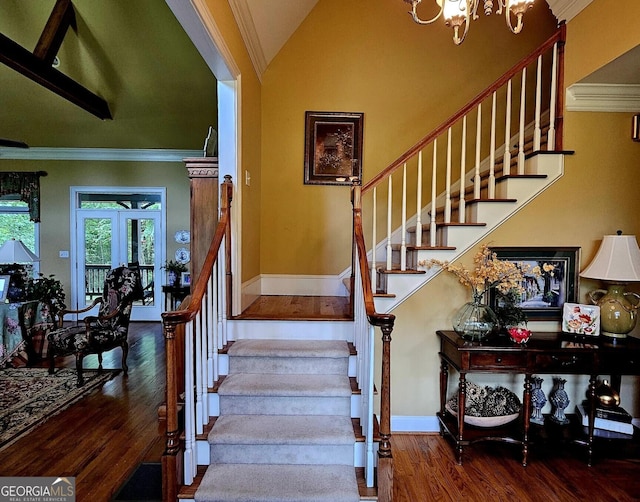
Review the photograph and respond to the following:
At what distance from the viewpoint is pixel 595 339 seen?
2604 mm

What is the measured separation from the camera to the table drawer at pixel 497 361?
246 centimetres

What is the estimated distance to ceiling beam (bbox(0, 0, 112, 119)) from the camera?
12.6ft

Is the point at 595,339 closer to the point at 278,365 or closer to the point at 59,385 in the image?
the point at 278,365

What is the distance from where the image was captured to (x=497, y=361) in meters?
2.46

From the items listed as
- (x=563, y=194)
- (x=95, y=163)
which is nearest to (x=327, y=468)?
(x=563, y=194)

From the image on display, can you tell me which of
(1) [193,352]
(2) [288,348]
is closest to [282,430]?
(2) [288,348]

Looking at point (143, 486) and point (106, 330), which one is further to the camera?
point (106, 330)

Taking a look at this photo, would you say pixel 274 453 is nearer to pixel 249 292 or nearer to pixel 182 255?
pixel 249 292

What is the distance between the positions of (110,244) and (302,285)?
4195 mm

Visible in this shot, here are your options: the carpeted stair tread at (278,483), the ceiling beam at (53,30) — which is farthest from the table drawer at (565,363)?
the ceiling beam at (53,30)

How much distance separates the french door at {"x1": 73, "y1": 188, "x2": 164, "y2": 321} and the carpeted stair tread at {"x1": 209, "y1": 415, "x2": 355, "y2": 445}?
4.77m

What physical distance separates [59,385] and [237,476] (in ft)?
9.23

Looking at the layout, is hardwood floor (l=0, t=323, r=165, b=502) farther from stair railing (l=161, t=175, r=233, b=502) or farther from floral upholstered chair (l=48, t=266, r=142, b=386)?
stair railing (l=161, t=175, r=233, b=502)

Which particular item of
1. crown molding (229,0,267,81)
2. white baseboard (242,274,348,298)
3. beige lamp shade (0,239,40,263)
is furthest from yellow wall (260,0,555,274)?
beige lamp shade (0,239,40,263)
